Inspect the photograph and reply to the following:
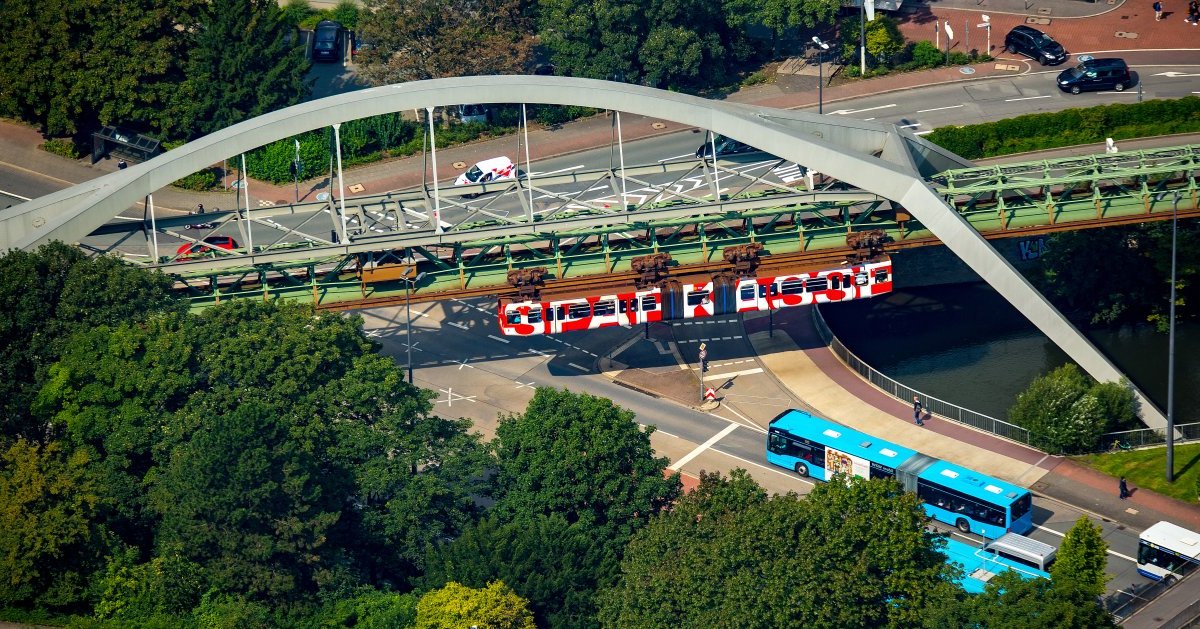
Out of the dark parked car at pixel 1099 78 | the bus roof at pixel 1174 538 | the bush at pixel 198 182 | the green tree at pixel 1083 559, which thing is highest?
the dark parked car at pixel 1099 78

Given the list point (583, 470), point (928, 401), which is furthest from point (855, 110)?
point (583, 470)

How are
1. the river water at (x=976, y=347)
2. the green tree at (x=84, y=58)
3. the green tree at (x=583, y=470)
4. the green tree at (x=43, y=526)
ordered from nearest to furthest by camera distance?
1. the green tree at (x=43, y=526)
2. the green tree at (x=583, y=470)
3. the river water at (x=976, y=347)
4. the green tree at (x=84, y=58)

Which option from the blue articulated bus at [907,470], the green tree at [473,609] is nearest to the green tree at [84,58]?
the blue articulated bus at [907,470]

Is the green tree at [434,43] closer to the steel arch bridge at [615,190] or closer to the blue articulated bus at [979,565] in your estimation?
the steel arch bridge at [615,190]

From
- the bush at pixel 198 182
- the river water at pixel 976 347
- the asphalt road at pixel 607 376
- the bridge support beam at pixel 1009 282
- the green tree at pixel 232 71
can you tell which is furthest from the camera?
the bush at pixel 198 182

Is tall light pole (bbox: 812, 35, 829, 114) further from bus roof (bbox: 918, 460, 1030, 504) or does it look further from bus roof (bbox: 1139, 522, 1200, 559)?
bus roof (bbox: 1139, 522, 1200, 559)

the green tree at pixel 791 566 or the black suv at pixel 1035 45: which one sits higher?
the black suv at pixel 1035 45
